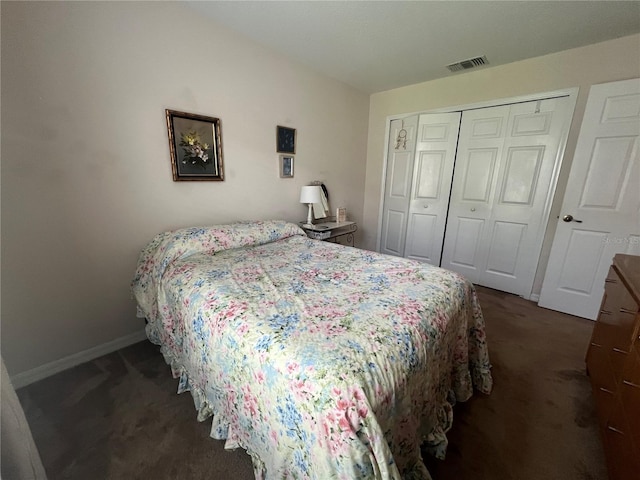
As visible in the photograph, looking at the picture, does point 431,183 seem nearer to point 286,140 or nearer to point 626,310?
point 286,140

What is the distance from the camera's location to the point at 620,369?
112cm

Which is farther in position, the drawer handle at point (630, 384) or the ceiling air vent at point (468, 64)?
the ceiling air vent at point (468, 64)

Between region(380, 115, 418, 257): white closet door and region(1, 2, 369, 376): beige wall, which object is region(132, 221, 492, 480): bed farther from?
region(380, 115, 418, 257): white closet door

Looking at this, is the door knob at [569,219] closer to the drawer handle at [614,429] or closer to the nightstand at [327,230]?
the drawer handle at [614,429]

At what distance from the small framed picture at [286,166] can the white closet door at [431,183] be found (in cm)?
166

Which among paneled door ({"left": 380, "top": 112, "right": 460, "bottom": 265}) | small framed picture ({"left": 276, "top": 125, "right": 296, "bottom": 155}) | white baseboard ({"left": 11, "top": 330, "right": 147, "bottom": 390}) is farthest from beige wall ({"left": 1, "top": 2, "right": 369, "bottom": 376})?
paneled door ({"left": 380, "top": 112, "right": 460, "bottom": 265})

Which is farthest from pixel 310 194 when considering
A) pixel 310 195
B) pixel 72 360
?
pixel 72 360

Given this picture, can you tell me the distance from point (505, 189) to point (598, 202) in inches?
28.3

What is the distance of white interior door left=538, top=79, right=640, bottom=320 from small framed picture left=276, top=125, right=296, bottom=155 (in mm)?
2638

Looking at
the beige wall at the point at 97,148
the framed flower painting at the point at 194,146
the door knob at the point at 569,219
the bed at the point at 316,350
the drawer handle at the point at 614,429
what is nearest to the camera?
the bed at the point at 316,350

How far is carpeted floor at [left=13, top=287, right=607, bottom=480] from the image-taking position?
114 centimetres

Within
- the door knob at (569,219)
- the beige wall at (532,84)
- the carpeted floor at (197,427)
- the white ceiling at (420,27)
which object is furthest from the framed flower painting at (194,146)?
the door knob at (569,219)

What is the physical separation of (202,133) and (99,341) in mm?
1715

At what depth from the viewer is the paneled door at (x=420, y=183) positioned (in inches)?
123
